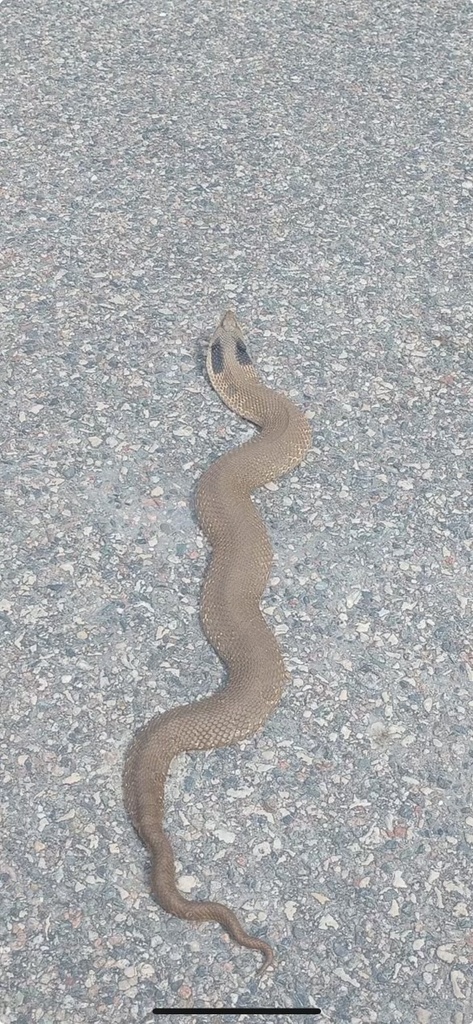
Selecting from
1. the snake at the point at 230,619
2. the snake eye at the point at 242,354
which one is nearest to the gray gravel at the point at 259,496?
the snake at the point at 230,619

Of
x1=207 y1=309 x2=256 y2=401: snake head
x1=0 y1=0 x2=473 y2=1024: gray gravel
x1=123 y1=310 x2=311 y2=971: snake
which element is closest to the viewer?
x1=0 y1=0 x2=473 y2=1024: gray gravel

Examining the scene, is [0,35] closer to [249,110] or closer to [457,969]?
[249,110]

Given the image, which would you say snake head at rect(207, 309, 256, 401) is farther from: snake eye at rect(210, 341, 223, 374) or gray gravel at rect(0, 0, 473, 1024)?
gray gravel at rect(0, 0, 473, 1024)

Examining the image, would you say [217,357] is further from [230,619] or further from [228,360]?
[230,619]

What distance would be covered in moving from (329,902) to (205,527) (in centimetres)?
199

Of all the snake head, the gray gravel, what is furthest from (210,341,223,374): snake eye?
the gray gravel

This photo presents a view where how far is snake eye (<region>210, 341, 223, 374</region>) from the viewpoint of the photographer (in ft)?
21.1

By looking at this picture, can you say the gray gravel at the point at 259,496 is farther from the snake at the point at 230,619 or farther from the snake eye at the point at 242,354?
the snake eye at the point at 242,354

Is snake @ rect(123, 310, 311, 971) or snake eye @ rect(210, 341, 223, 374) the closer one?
snake @ rect(123, 310, 311, 971)

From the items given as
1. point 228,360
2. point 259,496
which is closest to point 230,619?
point 259,496

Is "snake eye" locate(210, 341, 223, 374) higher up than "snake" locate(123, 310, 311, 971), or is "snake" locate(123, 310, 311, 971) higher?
"snake eye" locate(210, 341, 223, 374)

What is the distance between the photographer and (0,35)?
952cm

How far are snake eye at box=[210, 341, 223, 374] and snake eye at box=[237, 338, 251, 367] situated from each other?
3.7 inches

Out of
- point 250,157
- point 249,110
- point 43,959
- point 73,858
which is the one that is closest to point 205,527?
point 73,858
